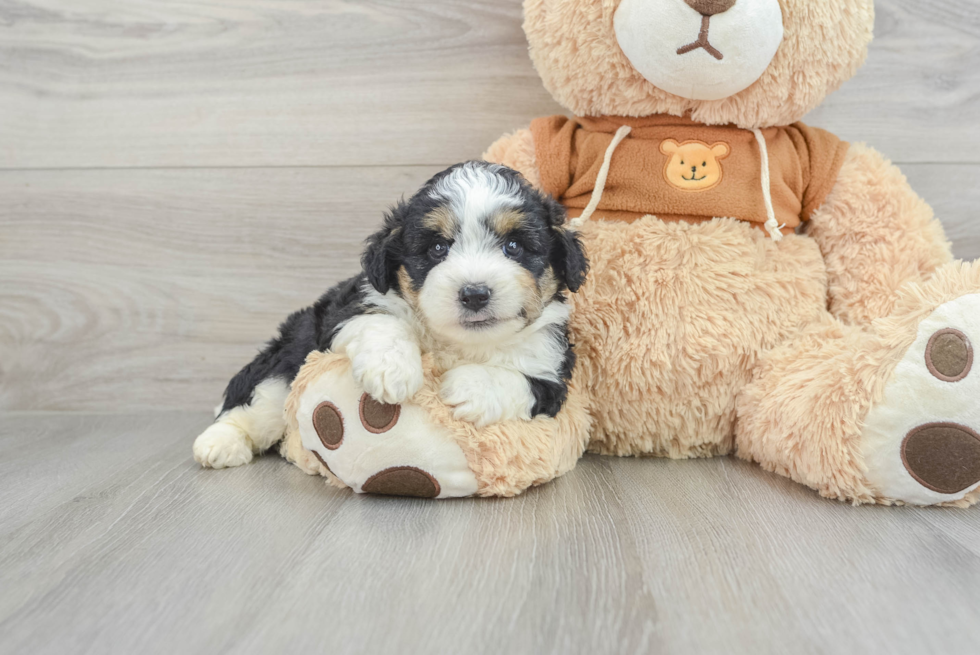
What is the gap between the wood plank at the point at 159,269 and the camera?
2.25 meters

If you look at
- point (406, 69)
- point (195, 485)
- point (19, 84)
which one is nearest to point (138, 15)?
point (19, 84)

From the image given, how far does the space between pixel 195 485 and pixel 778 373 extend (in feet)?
4.48

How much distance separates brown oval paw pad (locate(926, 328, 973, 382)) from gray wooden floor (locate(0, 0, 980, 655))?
29cm

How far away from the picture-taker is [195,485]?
64.9 inches

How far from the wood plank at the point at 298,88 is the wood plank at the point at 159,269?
0.26ft

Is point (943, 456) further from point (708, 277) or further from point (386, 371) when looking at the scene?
point (386, 371)

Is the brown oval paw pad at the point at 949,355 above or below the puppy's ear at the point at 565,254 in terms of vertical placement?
below

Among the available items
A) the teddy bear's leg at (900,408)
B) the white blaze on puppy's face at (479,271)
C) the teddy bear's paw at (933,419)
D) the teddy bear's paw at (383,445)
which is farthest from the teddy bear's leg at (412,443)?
the teddy bear's paw at (933,419)

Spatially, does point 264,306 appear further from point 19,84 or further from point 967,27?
point 967,27

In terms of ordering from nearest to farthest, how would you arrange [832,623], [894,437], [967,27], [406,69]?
[832,623] < [894,437] < [967,27] < [406,69]

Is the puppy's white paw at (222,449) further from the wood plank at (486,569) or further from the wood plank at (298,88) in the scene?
the wood plank at (298,88)

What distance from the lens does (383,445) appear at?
1429 mm

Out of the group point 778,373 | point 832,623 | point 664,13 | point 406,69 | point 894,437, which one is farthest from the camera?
point 406,69

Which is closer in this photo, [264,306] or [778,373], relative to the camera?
[778,373]
